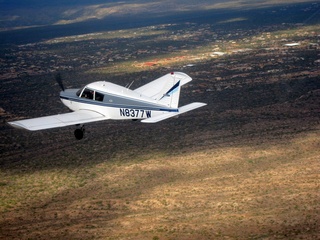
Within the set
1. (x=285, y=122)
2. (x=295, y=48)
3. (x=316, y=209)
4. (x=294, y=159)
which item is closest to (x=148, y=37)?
(x=295, y=48)

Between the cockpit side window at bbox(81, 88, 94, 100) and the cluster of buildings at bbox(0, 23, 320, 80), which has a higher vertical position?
the cockpit side window at bbox(81, 88, 94, 100)

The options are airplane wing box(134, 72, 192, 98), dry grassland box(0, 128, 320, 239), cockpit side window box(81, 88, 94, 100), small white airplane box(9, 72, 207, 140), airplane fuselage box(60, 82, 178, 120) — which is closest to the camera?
dry grassland box(0, 128, 320, 239)

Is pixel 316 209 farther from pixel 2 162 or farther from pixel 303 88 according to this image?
pixel 303 88

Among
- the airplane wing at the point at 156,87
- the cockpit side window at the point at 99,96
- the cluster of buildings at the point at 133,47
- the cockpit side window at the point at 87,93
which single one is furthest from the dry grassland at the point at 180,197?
the cluster of buildings at the point at 133,47

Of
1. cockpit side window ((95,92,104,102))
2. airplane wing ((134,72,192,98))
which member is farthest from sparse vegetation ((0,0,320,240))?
cockpit side window ((95,92,104,102))

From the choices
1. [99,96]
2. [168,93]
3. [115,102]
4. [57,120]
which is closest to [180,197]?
[168,93]

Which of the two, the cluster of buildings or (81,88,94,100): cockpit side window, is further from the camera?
the cluster of buildings

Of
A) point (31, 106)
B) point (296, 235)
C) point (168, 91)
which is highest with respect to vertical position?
point (168, 91)

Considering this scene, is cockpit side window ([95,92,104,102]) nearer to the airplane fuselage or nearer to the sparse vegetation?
the airplane fuselage

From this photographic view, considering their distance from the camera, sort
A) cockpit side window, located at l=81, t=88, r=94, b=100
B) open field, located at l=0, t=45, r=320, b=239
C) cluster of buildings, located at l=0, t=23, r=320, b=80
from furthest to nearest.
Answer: cluster of buildings, located at l=0, t=23, r=320, b=80 < cockpit side window, located at l=81, t=88, r=94, b=100 < open field, located at l=0, t=45, r=320, b=239
